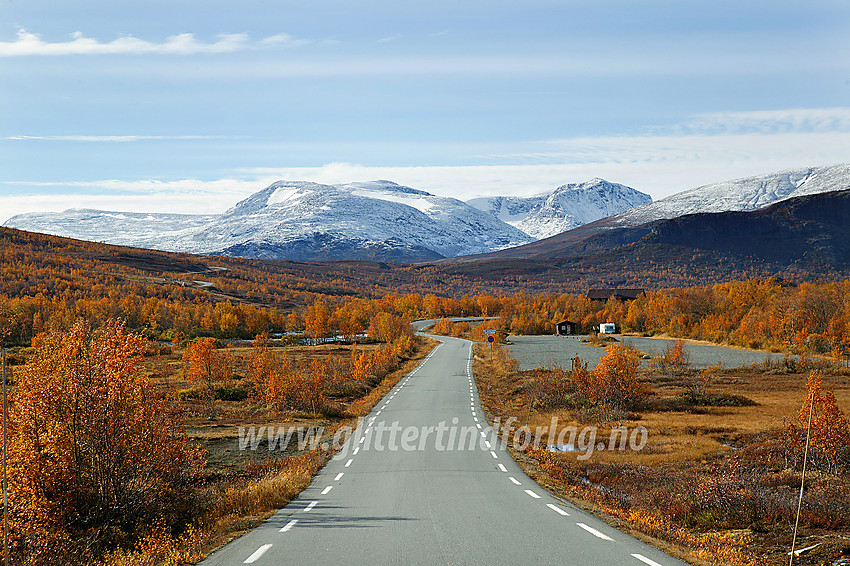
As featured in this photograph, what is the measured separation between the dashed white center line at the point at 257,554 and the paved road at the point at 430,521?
14 mm

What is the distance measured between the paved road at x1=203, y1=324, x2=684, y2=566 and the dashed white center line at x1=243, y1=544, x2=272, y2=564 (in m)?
0.01

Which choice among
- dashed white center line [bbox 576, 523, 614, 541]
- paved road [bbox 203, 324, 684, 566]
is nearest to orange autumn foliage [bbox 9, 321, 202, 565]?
paved road [bbox 203, 324, 684, 566]

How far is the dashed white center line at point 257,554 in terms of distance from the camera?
870cm

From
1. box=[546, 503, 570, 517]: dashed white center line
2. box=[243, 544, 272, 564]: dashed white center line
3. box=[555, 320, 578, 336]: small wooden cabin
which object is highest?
box=[243, 544, 272, 564]: dashed white center line

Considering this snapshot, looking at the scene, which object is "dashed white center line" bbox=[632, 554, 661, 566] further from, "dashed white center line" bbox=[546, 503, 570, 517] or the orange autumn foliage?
the orange autumn foliage

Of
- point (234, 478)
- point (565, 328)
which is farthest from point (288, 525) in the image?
point (565, 328)

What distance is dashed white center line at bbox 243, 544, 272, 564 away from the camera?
870 centimetres

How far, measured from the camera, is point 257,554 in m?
9.02

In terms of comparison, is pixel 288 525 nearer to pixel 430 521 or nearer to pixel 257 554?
pixel 257 554

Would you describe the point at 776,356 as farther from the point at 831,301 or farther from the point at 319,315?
the point at 319,315

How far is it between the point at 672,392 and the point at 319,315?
243 feet

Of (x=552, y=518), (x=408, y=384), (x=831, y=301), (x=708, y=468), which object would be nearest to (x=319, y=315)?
(x=408, y=384)

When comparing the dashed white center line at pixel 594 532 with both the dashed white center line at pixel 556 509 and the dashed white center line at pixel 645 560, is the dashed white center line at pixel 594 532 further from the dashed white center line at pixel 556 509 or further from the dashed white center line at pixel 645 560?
the dashed white center line at pixel 645 560

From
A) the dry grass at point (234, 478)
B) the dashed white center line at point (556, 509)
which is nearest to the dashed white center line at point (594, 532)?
the dashed white center line at point (556, 509)
